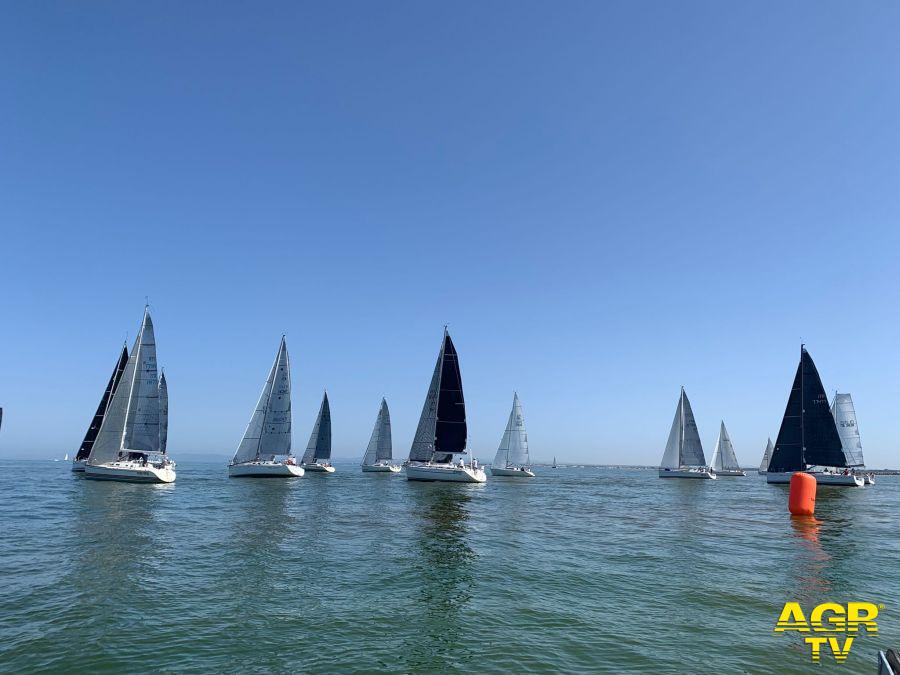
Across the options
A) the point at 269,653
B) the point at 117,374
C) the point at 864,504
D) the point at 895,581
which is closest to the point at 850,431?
the point at 864,504

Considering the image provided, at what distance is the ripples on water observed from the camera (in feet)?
35.2

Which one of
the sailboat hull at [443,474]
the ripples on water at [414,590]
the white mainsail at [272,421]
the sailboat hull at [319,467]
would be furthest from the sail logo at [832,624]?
the sailboat hull at [319,467]

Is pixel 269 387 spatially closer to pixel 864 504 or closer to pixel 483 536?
pixel 483 536

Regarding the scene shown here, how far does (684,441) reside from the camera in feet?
299

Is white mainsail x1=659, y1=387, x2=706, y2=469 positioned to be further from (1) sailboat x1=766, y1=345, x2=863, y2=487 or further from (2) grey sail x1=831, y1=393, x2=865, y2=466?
(2) grey sail x1=831, y1=393, x2=865, y2=466

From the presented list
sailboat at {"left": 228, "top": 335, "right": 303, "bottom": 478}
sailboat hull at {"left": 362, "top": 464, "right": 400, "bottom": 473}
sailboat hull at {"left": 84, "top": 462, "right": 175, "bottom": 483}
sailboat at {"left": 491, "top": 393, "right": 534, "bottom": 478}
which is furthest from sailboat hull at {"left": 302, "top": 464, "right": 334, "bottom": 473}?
sailboat hull at {"left": 84, "top": 462, "right": 175, "bottom": 483}

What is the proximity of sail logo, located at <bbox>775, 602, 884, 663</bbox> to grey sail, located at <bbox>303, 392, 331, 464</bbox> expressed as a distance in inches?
3174

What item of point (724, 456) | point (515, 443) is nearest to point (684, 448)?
point (515, 443)

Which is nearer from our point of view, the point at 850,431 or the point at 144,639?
the point at 144,639

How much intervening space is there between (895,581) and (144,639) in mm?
24083

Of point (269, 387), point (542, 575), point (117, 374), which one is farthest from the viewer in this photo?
point (269, 387)

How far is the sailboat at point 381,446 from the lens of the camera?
92125 millimetres

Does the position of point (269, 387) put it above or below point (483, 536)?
above

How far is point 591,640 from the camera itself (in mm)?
11703
